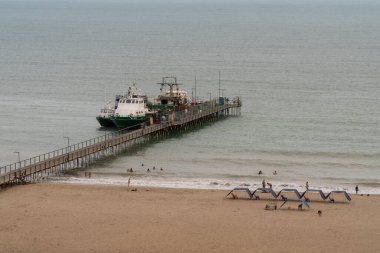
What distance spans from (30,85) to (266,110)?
1583 inches

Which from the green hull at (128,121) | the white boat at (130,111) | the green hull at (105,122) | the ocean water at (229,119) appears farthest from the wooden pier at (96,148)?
the green hull at (105,122)

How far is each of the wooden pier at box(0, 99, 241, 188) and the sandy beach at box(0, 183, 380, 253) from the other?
3788 mm

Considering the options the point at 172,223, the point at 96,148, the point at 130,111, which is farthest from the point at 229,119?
the point at 172,223

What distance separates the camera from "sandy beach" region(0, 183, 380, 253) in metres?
49.4

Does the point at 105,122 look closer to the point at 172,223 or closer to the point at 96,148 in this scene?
the point at 96,148

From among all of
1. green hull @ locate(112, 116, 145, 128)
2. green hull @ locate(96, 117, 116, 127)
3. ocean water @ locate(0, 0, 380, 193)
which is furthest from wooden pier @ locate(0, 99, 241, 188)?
green hull @ locate(96, 117, 116, 127)

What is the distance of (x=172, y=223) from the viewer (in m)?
53.8

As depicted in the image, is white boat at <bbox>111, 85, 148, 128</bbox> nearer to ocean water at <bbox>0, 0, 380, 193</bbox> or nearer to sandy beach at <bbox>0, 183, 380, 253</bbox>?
ocean water at <bbox>0, 0, 380, 193</bbox>

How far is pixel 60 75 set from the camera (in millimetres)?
141875

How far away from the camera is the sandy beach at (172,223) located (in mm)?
49406

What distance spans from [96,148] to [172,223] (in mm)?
23509

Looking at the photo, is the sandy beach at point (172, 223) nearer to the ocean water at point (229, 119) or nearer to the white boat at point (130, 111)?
the ocean water at point (229, 119)

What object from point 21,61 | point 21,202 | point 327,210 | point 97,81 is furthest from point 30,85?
point 327,210

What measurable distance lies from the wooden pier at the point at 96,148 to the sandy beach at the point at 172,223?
3788 millimetres
